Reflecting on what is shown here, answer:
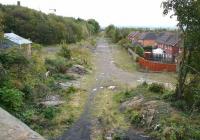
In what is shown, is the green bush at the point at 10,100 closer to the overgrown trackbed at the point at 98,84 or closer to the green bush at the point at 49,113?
the green bush at the point at 49,113

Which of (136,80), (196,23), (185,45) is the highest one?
(196,23)

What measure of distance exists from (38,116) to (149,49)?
52772mm

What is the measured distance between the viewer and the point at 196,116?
19141 mm

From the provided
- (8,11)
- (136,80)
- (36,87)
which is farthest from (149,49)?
(36,87)

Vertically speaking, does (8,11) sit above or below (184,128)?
above

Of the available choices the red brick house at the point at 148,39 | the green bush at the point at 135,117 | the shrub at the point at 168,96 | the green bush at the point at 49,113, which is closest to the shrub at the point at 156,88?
the shrub at the point at 168,96

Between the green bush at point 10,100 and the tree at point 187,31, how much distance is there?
9.78 m

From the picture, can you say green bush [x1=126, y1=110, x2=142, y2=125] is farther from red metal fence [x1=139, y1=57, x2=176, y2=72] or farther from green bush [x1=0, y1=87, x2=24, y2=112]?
red metal fence [x1=139, y1=57, x2=176, y2=72]

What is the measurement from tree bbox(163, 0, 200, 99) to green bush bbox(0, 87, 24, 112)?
9.78 metres

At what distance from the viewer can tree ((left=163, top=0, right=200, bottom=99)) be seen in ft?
68.5

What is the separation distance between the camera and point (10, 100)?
18969 millimetres

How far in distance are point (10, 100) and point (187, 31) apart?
35.9 ft

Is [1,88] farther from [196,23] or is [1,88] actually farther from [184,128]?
[196,23]

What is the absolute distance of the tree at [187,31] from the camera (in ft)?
68.5
